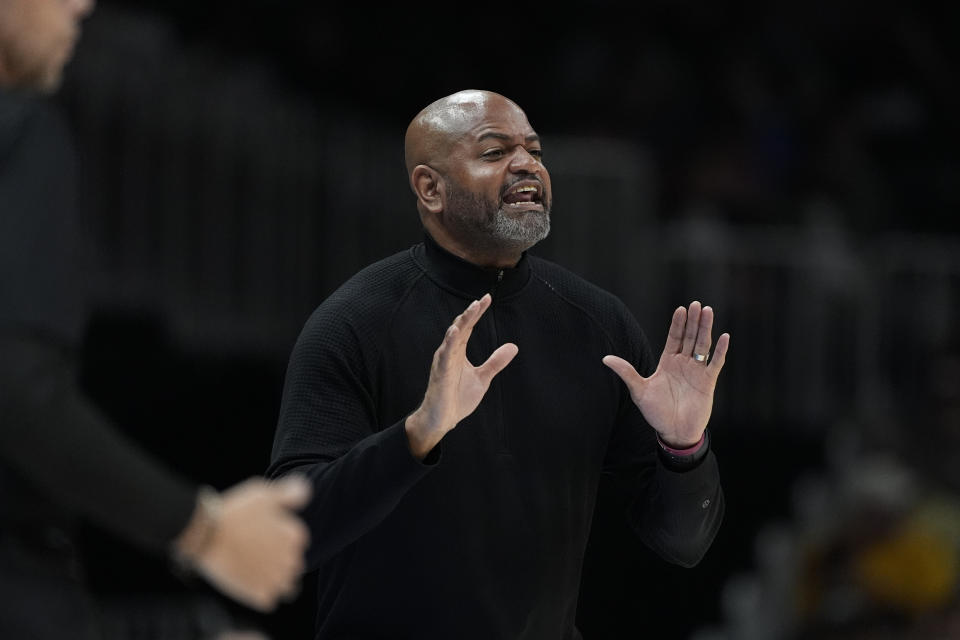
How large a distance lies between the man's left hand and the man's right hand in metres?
0.37

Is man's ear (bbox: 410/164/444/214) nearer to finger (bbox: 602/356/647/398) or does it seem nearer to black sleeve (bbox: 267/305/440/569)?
black sleeve (bbox: 267/305/440/569)

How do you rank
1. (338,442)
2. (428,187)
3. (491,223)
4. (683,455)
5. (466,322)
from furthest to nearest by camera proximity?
(428,187)
(491,223)
(683,455)
(338,442)
(466,322)

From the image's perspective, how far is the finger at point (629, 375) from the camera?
317cm

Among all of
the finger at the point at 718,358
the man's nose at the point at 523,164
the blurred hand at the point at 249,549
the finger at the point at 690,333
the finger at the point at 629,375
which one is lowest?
the blurred hand at the point at 249,549

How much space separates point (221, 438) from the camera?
21.1 feet

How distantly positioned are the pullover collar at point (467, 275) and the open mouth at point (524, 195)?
6.4 inches

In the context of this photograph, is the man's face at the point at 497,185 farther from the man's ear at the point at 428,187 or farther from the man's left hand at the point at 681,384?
the man's left hand at the point at 681,384

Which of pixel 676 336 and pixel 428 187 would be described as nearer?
pixel 676 336

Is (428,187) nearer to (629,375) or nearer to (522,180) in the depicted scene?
(522,180)

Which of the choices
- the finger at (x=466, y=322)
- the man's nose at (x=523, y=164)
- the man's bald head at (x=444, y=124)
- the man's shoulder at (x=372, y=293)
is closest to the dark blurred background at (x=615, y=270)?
the man's shoulder at (x=372, y=293)

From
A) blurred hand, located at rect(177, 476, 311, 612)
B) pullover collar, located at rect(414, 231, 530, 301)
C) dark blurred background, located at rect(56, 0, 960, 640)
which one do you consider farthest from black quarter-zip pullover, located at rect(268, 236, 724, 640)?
dark blurred background, located at rect(56, 0, 960, 640)

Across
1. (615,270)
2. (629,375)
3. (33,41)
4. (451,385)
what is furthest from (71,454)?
(615,270)

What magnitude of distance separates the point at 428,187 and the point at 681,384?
26.8 inches

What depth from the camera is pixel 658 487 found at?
3.33 metres
